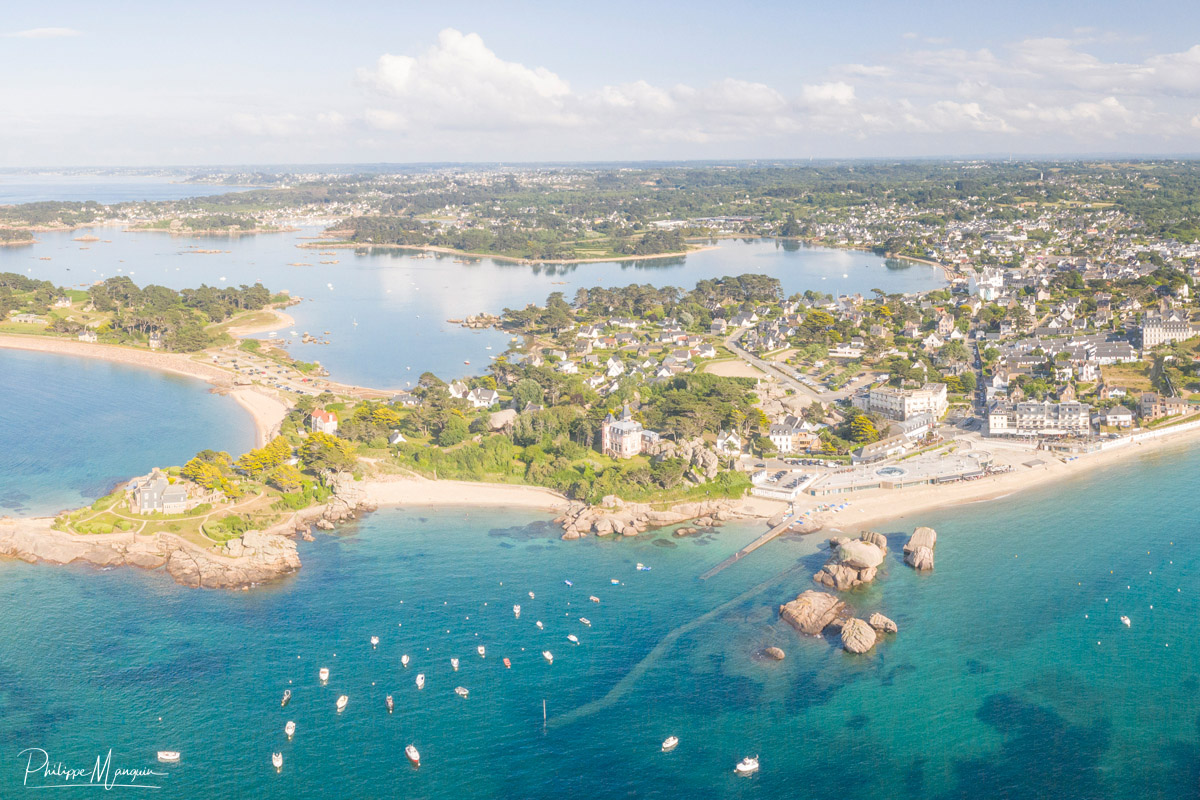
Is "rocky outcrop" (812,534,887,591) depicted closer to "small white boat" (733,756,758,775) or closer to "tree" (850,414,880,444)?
"small white boat" (733,756,758,775)

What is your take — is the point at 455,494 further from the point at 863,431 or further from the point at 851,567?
the point at 863,431

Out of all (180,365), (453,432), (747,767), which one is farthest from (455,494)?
(180,365)

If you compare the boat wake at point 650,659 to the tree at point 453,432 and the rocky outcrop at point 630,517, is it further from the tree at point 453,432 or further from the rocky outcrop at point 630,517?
the tree at point 453,432

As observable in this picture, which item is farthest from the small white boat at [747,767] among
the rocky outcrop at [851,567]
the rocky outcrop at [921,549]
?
the rocky outcrop at [921,549]

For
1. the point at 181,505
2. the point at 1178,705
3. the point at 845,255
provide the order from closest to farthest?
the point at 1178,705 < the point at 181,505 < the point at 845,255

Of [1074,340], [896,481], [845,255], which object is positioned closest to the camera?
[896,481]

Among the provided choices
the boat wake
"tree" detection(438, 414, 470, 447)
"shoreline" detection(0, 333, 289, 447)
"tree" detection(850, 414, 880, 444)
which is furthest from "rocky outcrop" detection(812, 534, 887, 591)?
"shoreline" detection(0, 333, 289, 447)

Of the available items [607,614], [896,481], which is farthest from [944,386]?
[607,614]

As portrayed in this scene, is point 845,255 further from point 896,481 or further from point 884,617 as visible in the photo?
point 884,617
